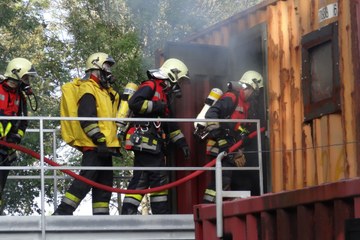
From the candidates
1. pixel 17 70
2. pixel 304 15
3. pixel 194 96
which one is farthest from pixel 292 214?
pixel 194 96

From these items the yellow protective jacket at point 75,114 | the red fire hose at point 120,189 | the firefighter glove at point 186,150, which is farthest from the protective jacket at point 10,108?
the firefighter glove at point 186,150

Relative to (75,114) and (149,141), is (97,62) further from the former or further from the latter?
(149,141)

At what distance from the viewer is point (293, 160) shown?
939cm

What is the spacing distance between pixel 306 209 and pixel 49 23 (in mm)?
19083

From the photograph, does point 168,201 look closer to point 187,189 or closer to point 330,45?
point 187,189

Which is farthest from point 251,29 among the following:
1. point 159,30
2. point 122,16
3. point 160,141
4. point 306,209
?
point 122,16

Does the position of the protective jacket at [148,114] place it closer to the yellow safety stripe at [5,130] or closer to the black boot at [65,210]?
the black boot at [65,210]

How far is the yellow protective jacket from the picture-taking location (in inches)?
403

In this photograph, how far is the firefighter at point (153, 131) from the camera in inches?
404

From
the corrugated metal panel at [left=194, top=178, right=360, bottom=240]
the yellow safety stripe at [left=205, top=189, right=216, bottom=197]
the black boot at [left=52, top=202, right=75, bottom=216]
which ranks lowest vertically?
the corrugated metal panel at [left=194, top=178, right=360, bottom=240]

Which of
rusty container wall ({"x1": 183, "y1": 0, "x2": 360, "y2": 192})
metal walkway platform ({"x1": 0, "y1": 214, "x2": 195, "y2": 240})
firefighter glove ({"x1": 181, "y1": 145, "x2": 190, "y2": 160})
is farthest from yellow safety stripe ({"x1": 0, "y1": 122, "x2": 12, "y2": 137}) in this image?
rusty container wall ({"x1": 183, "y1": 0, "x2": 360, "y2": 192})

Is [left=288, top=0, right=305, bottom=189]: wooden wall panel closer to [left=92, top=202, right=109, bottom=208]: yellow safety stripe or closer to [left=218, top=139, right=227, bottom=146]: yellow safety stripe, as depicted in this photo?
[left=218, top=139, right=227, bottom=146]: yellow safety stripe

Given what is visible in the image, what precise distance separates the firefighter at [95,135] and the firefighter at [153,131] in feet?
0.70

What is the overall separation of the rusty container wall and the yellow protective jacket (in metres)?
1.52
